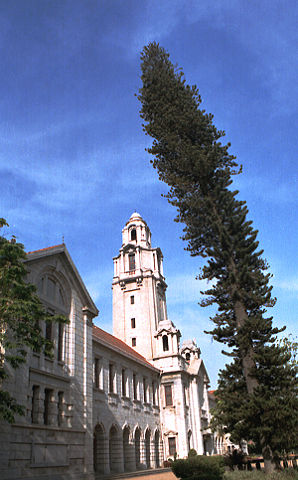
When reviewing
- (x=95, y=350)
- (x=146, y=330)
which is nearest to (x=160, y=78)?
(x=95, y=350)

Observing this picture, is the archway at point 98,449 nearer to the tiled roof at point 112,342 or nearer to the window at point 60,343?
the tiled roof at point 112,342

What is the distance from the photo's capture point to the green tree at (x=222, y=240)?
2198cm

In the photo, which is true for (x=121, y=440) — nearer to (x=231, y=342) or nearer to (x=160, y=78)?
Answer: (x=231, y=342)

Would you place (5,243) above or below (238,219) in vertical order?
below

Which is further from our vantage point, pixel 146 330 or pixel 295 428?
pixel 146 330

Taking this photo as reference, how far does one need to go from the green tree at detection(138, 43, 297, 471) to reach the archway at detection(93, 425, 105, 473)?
1070 cm

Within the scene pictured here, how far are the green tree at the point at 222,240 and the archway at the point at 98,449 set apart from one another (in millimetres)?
10703

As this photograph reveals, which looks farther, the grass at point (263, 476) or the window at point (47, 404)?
the window at point (47, 404)

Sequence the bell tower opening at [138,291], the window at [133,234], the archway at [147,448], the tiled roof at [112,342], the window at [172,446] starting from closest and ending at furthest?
the tiled roof at [112,342] → the archway at [147,448] → the window at [172,446] → the bell tower opening at [138,291] → the window at [133,234]

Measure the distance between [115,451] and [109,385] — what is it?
203 inches

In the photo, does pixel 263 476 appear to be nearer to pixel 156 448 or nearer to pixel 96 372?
pixel 96 372

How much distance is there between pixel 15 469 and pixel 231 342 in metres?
13.3

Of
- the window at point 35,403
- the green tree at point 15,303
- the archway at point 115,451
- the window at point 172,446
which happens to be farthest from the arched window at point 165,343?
the green tree at point 15,303

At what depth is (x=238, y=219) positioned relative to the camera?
2659cm
